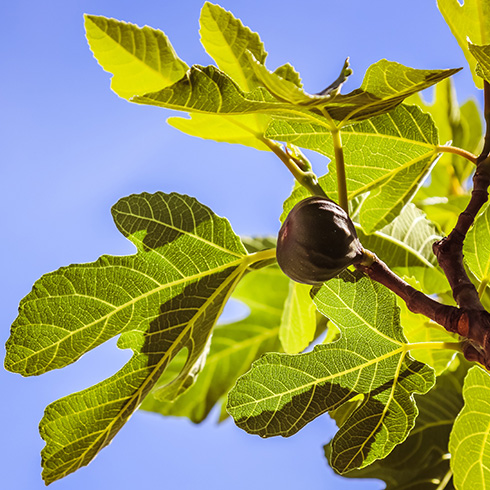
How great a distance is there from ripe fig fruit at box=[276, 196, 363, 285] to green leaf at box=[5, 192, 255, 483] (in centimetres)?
23

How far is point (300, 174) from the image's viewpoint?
108 cm

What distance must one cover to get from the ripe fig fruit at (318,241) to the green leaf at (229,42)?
0.33m

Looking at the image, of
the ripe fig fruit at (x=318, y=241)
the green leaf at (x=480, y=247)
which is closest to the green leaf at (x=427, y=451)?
the green leaf at (x=480, y=247)

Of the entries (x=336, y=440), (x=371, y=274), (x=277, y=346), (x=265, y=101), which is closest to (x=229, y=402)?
(x=336, y=440)

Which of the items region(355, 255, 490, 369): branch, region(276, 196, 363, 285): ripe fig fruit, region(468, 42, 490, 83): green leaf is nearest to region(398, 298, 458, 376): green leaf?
region(355, 255, 490, 369): branch

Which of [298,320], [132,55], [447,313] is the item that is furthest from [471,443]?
[132,55]

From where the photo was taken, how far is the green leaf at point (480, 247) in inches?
40.2

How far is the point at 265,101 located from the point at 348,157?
270mm

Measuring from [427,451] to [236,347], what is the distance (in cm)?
71

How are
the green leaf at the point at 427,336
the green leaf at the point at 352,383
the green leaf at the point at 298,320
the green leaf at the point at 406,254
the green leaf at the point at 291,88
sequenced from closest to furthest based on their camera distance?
the green leaf at the point at 291,88
the green leaf at the point at 352,383
the green leaf at the point at 427,336
the green leaf at the point at 298,320
the green leaf at the point at 406,254

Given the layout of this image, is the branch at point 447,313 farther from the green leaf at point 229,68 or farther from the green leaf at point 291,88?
the green leaf at point 229,68

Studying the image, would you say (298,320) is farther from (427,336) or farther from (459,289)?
(459,289)

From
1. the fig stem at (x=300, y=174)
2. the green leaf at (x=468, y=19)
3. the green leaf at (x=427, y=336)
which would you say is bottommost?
the green leaf at (x=427, y=336)

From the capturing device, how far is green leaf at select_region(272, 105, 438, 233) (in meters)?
1.09
